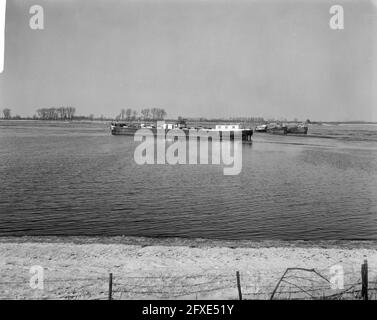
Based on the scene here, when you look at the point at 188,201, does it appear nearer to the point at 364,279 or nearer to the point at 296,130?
the point at 364,279

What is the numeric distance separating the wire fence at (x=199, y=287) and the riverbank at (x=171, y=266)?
2 cm

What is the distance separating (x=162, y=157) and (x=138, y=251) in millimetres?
33784

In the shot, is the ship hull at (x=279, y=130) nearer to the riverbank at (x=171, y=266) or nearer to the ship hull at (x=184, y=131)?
the ship hull at (x=184, y=131)

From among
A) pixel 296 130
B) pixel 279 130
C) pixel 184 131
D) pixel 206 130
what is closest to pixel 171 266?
pixel 206 130

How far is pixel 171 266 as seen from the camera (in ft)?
35.1

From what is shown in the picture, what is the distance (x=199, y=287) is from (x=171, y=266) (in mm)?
1657

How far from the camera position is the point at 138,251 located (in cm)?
1211

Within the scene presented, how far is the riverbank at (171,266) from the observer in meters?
8.91

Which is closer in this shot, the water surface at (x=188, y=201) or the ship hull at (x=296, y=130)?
the water surface at (x=188, y=201)

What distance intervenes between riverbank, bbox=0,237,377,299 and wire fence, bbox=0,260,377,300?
0.8 inches

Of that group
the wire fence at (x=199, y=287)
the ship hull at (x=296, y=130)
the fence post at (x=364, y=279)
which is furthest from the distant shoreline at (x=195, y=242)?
the ship hull at (x=296, y=130)

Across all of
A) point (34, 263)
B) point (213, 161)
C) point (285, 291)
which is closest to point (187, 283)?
point (285, 291)

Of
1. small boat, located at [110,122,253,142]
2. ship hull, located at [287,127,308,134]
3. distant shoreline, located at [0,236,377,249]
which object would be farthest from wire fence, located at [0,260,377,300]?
ship hull, located at [287,127,308,134]
